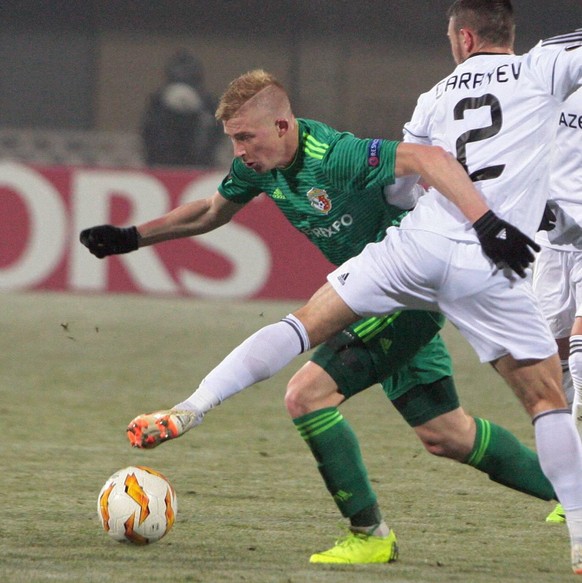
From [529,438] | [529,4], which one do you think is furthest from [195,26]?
[529,438]

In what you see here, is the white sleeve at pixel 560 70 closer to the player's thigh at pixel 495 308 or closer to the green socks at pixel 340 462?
the player's thigh at pixel 495 308

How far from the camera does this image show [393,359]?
4246 millimetres

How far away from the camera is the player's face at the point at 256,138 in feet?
13.4

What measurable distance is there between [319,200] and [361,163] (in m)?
0.33

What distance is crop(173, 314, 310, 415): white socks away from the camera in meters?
3.84

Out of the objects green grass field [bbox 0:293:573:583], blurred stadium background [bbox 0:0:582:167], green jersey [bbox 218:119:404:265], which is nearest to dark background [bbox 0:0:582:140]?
blurred stadium background [bbox 0:0:582:167]

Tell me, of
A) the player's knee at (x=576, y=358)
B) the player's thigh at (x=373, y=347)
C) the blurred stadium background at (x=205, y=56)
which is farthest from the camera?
the blurred stadium background at (x=205, y=56)

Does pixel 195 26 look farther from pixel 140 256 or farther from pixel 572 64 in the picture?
pixel 572 64

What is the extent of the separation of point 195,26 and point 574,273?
36.7 ft

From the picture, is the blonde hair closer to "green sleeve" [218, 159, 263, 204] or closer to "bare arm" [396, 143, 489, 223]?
"green sleeve" [218, 159, 263, 204]

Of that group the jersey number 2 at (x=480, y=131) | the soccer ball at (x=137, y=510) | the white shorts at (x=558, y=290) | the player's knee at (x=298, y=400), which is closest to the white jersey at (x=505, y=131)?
the jersey number 2 at (x=480, y=131)

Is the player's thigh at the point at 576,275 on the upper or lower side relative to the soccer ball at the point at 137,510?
upper

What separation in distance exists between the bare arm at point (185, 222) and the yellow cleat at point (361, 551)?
123 centimetres

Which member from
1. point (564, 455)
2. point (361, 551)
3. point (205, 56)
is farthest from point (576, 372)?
point (205, 56)
